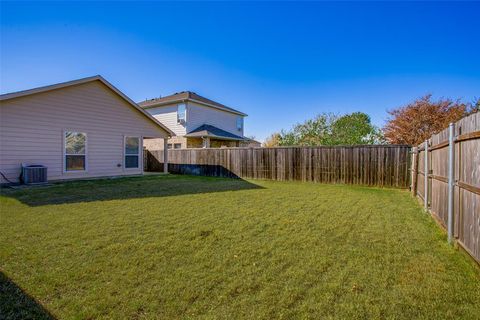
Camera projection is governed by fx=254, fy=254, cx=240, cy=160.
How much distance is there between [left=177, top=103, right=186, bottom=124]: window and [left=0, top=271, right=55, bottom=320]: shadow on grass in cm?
1845

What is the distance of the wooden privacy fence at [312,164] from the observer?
392 inches

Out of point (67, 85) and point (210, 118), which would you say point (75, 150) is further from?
point (210, 118)

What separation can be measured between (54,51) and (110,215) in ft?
29.3

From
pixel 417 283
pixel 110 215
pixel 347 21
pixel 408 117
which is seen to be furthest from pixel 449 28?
pixel 110 215

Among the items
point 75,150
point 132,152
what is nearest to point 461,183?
point 75,150

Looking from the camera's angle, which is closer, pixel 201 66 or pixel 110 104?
pixel 110 104

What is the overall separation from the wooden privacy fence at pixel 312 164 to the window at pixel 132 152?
11.2 feet

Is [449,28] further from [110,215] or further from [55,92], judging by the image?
[55,92]

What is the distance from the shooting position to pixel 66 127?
34.6ft

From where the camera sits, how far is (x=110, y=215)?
17.4ft

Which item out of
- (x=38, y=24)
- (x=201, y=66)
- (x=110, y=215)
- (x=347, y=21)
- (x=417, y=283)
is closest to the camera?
(x=417, y=283)

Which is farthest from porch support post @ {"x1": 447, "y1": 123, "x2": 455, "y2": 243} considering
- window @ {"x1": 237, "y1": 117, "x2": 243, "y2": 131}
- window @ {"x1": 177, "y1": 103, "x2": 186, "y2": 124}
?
window @ {"x1": 237, "y1": 117, "x2": 243, "y2": 131}

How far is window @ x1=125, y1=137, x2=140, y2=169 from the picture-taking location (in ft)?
42.7

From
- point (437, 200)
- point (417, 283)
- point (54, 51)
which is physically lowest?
point (417, 283)
